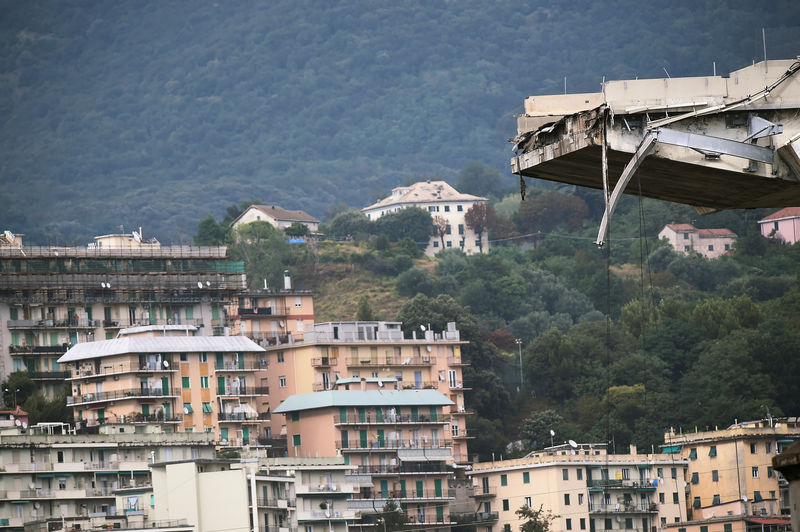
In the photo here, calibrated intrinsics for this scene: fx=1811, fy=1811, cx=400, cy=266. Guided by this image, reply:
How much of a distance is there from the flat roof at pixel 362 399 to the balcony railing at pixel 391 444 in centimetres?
202

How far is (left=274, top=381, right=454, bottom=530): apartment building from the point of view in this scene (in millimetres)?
94688

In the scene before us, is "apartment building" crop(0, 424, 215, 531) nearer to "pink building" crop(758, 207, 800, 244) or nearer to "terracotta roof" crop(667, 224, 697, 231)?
"pink building" crop(758, 207, 800, 244)

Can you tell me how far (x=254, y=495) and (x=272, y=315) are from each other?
40567 mm

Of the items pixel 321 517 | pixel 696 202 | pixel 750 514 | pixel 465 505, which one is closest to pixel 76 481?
pixel 321 517

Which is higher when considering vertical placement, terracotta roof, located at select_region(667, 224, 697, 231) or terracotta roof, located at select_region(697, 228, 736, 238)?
terracotta roof, located at select_region(667, 224, 697, 231)

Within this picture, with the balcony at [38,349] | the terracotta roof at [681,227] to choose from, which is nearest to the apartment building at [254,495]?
the balcony at [38,349]

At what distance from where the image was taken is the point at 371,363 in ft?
351

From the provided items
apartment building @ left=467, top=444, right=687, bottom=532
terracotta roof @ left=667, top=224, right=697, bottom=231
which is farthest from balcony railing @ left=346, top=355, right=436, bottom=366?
terracotta roof @ left=667, top=224, right=697, bottom=231

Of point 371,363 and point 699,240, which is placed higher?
point 699,240

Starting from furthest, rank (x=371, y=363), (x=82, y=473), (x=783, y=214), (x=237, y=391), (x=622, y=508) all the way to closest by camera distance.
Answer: (x=783, y=214) → (x=371, y=363) → (x=237, y=391) → (x=622, y=508) → (x=82, y=473)

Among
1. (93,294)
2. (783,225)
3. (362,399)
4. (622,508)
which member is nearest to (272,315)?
(93,294)

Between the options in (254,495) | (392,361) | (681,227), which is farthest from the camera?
(681,227)

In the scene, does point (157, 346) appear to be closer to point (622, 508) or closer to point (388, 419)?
point (388, 419)

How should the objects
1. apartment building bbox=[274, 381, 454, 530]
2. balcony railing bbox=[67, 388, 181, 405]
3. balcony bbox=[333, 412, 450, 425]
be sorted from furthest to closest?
balcony bbox=[333, 412, 450, 425], apartment building bbox=[274, 381, 454, 530], balcony railing bbox=[67, 388, 181, 405]
